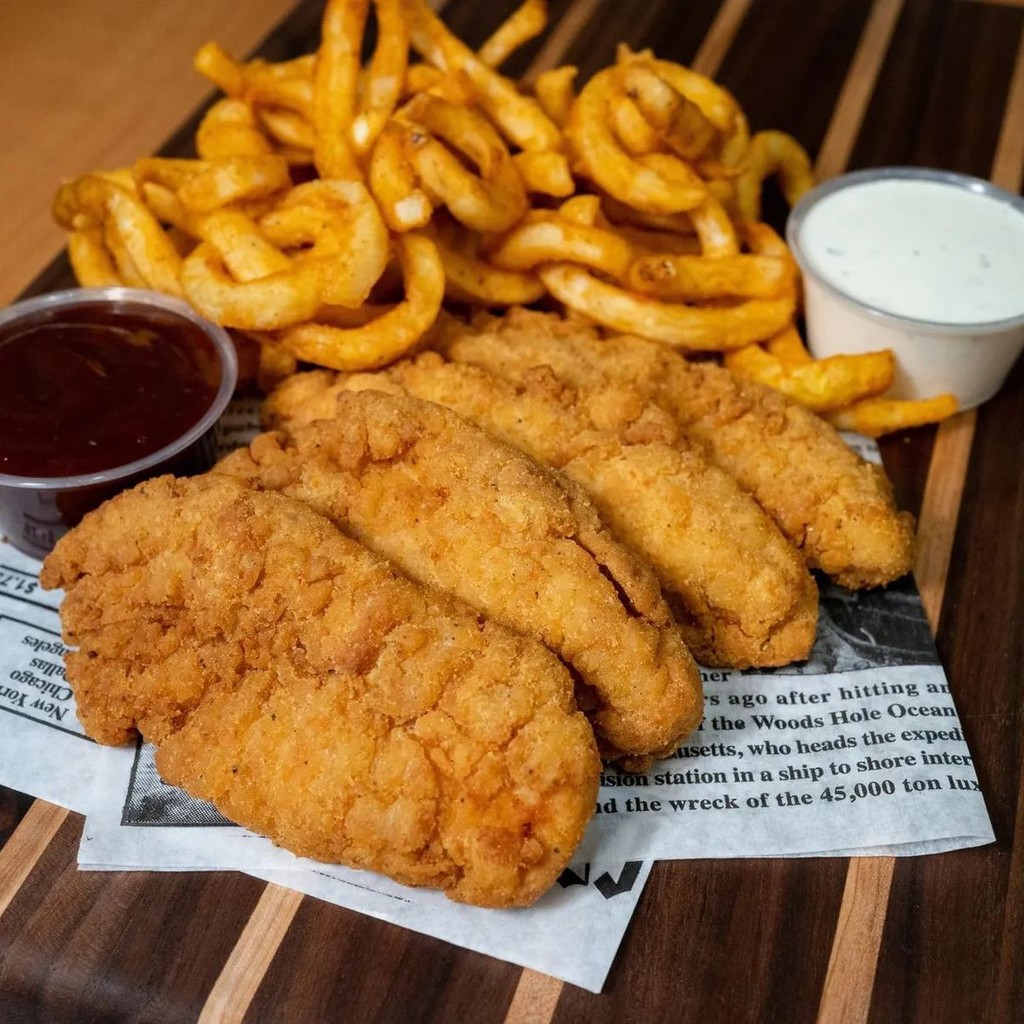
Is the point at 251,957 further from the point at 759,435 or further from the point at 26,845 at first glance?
the point at 759,435

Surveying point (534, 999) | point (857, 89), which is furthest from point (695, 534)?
point (857, 89)

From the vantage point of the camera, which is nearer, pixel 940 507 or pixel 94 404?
pixel 94 404

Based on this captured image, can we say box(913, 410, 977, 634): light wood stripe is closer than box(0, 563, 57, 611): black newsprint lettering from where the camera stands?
No

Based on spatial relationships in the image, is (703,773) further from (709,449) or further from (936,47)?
(936,47)

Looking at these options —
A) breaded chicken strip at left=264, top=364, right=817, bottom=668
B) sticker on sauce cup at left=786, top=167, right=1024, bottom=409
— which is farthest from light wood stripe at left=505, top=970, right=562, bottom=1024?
sticker on sauce cup at left=786, top=167, right=1024, bottom=409

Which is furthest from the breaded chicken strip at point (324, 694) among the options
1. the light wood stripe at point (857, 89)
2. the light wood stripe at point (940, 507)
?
the light wood stripe at point (857, 89)

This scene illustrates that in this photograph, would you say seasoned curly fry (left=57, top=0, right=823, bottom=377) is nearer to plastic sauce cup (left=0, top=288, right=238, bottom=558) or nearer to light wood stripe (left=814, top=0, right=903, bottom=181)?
plastic sauce cup (left=0, top=288, right=238, bottom=558)

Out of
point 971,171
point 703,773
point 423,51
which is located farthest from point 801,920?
point 971,171
